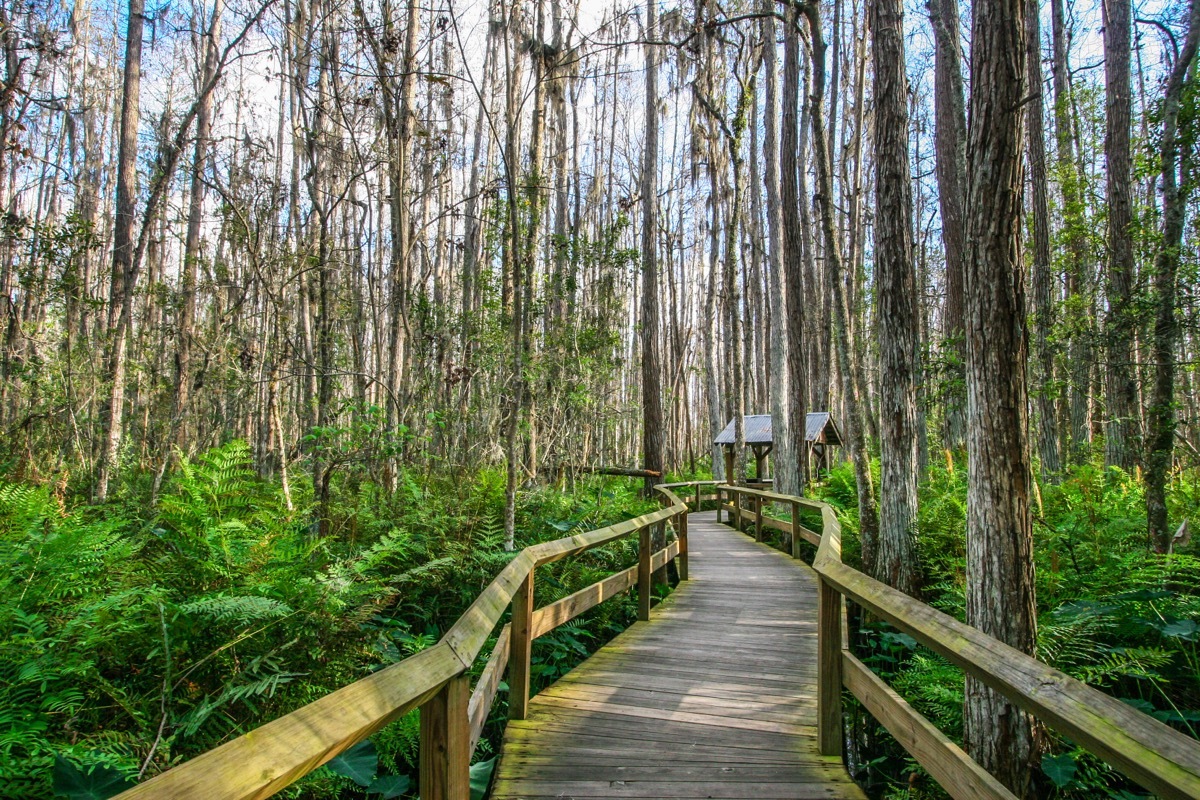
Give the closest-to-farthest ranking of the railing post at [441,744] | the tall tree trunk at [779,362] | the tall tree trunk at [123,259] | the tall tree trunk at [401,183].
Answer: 1. the railing post at [441,744]
2. the tall tree trunk at [401,183]
3. the tall tree trunk at [123,259]
4. the tall tree trunk at [779,362]

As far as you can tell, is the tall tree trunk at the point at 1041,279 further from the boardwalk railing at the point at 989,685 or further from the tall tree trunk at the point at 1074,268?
the boardwalk railing at the point at 989,685

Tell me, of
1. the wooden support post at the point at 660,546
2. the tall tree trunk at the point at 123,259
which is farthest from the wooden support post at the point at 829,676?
the tall tree trunk at the point at 123,259

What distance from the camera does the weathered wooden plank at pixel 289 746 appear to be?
3.29ft

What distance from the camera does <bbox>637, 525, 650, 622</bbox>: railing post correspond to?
6.40 metres

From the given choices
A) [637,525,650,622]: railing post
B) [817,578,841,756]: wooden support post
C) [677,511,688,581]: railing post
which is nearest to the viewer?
[817,578,841,756]: wooden support post

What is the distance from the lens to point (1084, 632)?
14.5 ft

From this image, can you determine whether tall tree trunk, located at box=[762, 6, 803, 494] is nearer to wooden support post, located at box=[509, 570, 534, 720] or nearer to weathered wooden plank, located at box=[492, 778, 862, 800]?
wooden support post, located at box=[509, 570, 534, 720]

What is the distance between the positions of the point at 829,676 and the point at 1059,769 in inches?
48.0

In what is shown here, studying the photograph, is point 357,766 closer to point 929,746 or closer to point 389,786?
point 389,786

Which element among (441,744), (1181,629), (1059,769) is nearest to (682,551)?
(1181,629)

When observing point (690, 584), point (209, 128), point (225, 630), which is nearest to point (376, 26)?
point (209, 128)

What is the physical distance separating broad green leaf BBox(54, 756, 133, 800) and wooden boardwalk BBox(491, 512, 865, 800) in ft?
5.01

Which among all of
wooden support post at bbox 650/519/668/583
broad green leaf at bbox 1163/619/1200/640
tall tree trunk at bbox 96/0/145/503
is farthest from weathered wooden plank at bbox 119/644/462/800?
tall tree trunk at bbox 96/0/145/503

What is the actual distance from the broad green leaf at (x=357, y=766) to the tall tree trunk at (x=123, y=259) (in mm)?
7936
